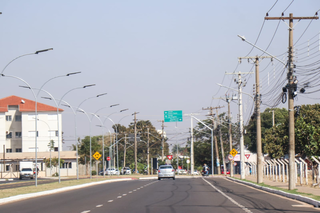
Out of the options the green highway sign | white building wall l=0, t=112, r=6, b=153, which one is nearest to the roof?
white building wall l=0, t=112, r=6, b=153

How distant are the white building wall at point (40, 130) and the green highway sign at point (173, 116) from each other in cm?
3060

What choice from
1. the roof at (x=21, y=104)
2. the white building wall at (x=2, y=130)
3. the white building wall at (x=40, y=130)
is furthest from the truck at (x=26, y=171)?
the roof at (x=21, y=104)

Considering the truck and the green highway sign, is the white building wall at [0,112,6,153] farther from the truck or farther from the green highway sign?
the green highway sign

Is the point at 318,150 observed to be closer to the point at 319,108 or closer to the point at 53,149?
the point at 319,108

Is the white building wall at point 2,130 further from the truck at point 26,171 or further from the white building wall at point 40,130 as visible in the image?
the truck at point 26,171

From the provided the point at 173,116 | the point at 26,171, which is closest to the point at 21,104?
the point at 26,171

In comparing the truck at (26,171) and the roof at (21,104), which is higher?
the roof at (21,104)

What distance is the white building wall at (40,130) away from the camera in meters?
87.2

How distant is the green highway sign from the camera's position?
62719mm

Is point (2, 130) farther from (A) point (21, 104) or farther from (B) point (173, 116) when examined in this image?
(B) point (173, 116)

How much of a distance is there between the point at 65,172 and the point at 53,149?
7.81 m

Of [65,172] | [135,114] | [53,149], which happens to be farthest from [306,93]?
[53,149]

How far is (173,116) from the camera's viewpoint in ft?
207

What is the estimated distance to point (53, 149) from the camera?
8819cm
